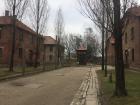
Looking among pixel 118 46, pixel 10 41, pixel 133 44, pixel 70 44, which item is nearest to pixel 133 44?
pixel 133 44

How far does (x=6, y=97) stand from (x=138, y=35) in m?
29.7

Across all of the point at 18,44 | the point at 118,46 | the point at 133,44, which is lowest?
the point at 118,46

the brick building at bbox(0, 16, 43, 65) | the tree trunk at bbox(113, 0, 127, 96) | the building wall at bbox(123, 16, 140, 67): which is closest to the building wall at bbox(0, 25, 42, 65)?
the brick building at bbox(0, 16, 43, 65)

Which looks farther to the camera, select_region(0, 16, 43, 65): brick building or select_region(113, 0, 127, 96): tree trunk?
select_region(0, 16, 43, 65): brick building

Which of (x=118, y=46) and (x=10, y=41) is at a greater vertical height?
(x=10, y=41)

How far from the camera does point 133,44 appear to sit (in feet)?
147

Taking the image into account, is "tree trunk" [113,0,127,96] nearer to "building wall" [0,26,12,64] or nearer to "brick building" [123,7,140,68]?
"brick building" [123,7,140,68]

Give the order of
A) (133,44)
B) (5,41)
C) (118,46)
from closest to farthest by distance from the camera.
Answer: (118,46) < (133,44) < (5,41)

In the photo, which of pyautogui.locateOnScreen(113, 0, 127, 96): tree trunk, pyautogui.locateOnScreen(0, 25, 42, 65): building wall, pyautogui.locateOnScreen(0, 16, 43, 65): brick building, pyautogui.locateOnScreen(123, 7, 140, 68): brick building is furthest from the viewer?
pyautogui.locateOnScreen(0, 25, 42, 65): building wall

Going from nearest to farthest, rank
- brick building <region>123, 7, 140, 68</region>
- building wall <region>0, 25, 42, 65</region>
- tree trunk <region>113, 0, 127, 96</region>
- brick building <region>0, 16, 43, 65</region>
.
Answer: tree trunk <region>113, 0, 127, 96</region>, brick building <region>123, 7, 140, 68</region>, brick building <region>0, 16, 43, 65</region>, building wall <region>0, 25, 42, 65</region>

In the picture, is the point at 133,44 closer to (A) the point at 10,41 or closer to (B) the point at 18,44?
(B) the point at 18,44

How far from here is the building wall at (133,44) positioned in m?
42.4

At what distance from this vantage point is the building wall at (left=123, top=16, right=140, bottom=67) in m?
42.4

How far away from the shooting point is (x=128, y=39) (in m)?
48.4
